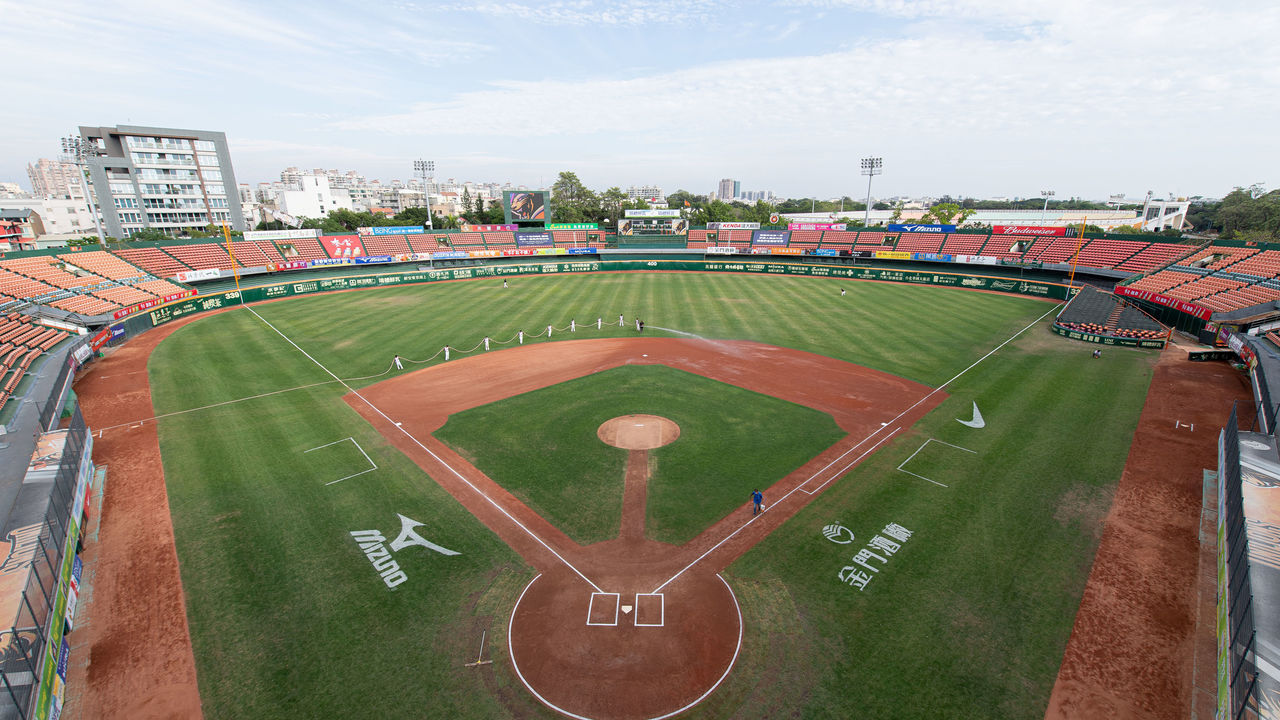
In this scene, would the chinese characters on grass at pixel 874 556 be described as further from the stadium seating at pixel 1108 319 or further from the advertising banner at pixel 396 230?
the advertising banner at pixel 396 230

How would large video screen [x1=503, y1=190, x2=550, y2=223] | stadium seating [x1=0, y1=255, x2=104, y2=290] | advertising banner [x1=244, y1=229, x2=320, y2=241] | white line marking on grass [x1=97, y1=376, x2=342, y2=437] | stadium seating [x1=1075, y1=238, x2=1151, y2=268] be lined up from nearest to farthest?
white line marking on grass [x1=97, y1=376, x2=342, y2=437]
stadium seating [x1=0, y1=255, x2=104, y2=290]
stadium seating [x1=1075, y1=238, x2=1151, y2=268]
advertising banner [x1=244, y1=229, x2=320, y2=241]
large video screen [x1=503, y1=190, x2=550, y2=223]

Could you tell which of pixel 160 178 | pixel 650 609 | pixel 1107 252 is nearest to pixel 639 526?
pixel 650 609

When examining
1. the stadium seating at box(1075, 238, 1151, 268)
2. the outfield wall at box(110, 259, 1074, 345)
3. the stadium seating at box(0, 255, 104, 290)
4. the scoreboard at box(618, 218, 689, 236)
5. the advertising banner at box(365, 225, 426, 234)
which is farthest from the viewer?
the scoreboard at box(618, 218, 689, 236)

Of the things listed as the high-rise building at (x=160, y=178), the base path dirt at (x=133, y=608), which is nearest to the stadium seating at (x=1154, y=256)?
the base path dirt at (x=133, y=608)

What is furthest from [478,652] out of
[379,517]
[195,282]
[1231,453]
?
[195,282]

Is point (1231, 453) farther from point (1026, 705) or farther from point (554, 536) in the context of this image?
point (554, 536)

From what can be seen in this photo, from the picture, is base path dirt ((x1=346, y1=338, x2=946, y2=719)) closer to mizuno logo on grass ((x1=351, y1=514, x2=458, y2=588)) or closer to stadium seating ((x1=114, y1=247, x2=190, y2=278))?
mizuno logo on grass ((x1=351, y1=514, x2=458, y2=588))

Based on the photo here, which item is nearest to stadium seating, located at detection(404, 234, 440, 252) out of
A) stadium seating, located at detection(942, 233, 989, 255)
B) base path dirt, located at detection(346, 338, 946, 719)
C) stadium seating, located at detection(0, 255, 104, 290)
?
stadium seating, located at detection(0, 255, 104, 290)

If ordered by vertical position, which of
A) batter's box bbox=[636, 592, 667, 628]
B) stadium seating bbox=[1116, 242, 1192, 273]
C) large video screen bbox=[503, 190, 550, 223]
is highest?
large video screen bbox=[503, 190, 550, 223]
